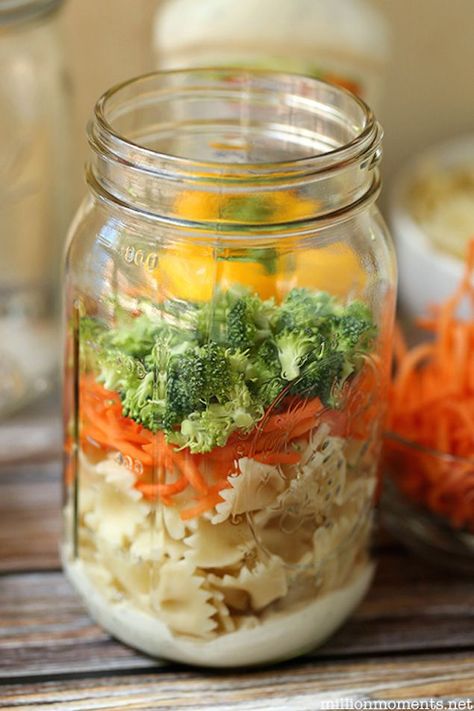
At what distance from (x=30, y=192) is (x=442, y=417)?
0.58m

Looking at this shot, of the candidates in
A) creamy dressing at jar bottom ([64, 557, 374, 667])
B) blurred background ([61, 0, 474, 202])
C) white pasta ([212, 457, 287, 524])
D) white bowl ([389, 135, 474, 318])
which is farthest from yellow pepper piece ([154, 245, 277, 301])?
blurred background ([61, 0, 474, 202])

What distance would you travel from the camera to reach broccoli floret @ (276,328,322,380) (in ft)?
2.50

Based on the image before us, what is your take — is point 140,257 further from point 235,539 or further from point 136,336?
point 235,539

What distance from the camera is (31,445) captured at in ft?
3.81

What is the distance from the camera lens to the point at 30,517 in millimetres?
1059

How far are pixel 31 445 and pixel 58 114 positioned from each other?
15.4 inches

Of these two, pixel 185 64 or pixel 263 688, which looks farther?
pixel 185 64

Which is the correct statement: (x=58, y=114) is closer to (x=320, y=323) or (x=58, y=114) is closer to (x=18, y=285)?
(x=18, y=285)

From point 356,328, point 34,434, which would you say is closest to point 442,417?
point 356,328

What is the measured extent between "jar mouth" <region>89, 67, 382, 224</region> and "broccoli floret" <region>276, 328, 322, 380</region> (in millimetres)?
85

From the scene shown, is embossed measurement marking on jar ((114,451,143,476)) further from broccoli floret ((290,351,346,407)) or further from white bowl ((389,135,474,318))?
white bowl ((389,135,474,318))

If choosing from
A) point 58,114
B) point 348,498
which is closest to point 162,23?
point 58,114

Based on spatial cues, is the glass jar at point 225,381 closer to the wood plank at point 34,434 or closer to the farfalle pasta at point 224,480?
the farfalle pasta at point 224,480

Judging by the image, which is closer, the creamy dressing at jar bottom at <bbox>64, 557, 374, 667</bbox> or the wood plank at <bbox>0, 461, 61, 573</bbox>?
the creamy dressing at jar bottom at <bbox>64, 557, 374, 667</bbox>
